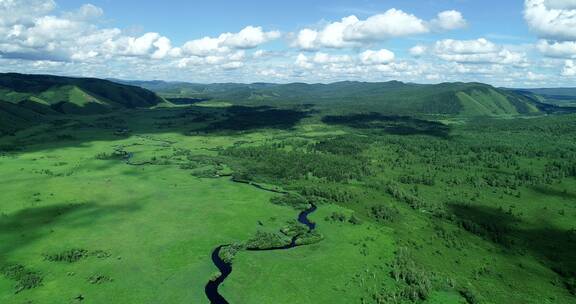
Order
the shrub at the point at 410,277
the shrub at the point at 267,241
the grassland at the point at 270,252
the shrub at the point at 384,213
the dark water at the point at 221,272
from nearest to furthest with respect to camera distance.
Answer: the dark water at the point at 221,272 < the shrub at the point at 410,277 < the grassland at the point at 270,252 < the shrub at the point at 267,241 < the shrub at the point at 384,213

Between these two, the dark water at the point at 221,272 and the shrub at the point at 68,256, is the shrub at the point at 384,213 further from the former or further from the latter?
the shrub at the point at 68,256

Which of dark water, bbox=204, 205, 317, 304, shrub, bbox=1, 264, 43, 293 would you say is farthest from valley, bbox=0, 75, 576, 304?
dark water, bbox=204, 205, 317, 304

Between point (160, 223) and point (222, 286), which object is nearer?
point (222, 286)

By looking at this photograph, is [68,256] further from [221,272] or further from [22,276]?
[221,272]

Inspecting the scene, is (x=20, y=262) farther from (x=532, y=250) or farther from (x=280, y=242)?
(x=532, y=250)

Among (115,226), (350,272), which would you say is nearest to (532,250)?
(350,272)

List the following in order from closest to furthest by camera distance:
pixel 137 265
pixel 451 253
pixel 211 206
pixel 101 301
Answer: pixel 101 301 → pixel 137 265 → pixel 451 253 → pixel 211 206

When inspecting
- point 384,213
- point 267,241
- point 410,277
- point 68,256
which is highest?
point 410,277

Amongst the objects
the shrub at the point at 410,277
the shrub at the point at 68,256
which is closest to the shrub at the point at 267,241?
the shrub at the point at 410,277

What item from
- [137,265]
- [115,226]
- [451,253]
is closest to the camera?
[137,265]

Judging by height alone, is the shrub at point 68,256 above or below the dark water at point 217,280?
above

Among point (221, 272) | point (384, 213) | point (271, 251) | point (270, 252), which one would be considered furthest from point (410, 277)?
point (384, 213)
